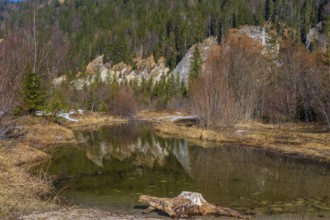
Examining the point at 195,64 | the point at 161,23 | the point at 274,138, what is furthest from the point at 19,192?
the point at 161,23

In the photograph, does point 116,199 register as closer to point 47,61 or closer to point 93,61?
point 47,61

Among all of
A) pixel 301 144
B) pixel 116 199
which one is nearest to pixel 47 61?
pixel 301 144

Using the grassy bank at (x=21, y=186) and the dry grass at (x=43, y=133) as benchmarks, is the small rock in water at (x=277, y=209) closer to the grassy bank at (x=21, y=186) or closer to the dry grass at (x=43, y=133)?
the grassy bank at (x=21, y=186)

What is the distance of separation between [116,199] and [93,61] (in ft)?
357

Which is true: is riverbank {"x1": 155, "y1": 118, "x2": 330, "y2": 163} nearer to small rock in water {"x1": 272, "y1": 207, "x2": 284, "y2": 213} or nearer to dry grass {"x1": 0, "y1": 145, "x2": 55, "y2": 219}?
small rock in water {"x1": 272, "y1": 207, "x2": 284, "y2": 213}

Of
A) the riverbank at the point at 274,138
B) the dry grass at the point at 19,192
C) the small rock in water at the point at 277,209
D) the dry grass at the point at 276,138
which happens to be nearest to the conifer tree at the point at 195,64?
the riverbank at the point at 274,138

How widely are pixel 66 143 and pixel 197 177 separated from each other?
12766 millimetres

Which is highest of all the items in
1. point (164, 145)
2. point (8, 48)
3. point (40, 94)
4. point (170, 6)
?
point (170, 6)

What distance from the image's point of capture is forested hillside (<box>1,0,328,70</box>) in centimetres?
10144

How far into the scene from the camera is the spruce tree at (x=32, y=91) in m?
27.7

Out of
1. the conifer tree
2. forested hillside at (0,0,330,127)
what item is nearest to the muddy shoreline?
forested hillside at (0,0,330,127)

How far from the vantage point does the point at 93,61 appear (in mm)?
116438

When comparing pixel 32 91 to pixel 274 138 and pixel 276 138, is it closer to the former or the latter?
pixel 274 138

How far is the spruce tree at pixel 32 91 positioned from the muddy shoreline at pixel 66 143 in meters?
1.52
